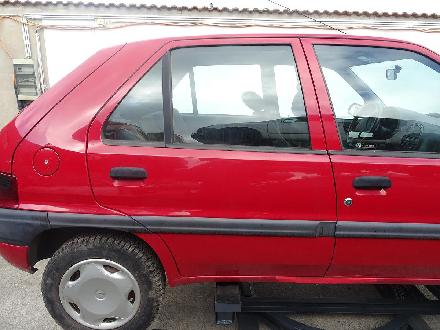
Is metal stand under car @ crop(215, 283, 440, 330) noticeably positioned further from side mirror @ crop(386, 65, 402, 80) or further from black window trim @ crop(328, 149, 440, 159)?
side mirror @ crop(386, 65, 402, 80)

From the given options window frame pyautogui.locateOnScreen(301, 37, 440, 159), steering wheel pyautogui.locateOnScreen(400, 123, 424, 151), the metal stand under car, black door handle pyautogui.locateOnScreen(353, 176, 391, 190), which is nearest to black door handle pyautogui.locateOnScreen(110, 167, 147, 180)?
the metal stand under car

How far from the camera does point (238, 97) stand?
177cm

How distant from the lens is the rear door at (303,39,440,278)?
65.5 inches

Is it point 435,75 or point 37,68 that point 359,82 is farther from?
point 37,68

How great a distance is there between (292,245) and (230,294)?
0.48 metres

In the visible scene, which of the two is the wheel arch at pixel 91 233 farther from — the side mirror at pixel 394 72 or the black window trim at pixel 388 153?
the side mirror at pixel 394 72

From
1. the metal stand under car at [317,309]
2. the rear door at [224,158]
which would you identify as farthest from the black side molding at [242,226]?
the metal stand under car at [317,309]

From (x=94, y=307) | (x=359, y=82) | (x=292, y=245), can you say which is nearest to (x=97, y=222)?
(x=94, y=307)

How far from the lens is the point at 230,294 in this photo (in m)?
1.92

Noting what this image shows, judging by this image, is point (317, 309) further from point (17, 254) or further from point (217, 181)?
point (17, 254)

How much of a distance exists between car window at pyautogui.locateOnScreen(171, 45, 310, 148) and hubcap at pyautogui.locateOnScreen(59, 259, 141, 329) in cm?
76

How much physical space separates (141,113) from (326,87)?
0.93 m

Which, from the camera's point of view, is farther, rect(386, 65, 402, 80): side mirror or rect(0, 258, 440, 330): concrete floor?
rect(0, 258, 440, 330): concrete floor

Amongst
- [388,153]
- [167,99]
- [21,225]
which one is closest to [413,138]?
[388,153]
